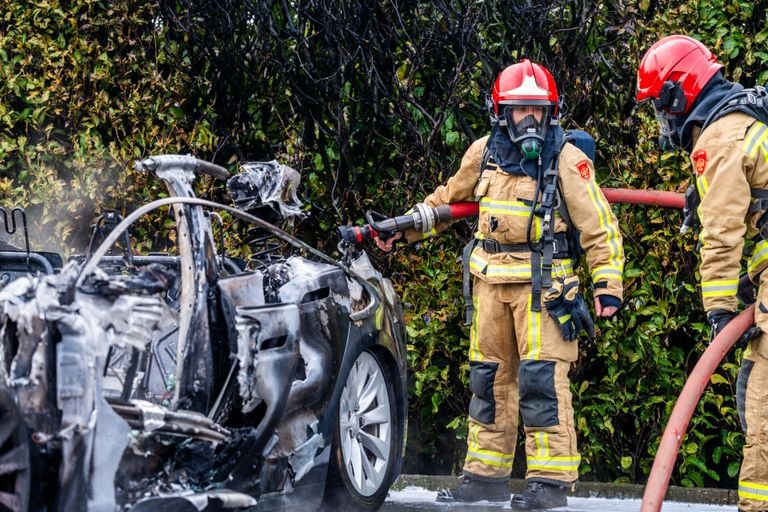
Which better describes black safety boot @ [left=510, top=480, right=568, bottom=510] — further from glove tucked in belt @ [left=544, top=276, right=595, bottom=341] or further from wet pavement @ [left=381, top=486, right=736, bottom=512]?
glove tucked in belt @ [left=544, top=276, right=595, bottom=341]

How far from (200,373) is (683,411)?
6.20ft

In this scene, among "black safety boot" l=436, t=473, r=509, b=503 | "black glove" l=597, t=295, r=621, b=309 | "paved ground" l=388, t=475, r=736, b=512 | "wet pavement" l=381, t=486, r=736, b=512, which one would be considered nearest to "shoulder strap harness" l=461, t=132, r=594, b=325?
"black glove" l=597, t=295, r=621, b=309

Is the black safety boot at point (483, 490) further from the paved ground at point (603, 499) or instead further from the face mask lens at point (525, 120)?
the face mask lens at point (525, 120)

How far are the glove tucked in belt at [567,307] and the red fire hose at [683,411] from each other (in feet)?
3.27

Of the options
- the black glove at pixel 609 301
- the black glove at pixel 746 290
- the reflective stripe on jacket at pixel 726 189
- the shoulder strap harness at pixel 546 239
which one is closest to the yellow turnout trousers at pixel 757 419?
the reflective stripe on jacket at pixel 726 189

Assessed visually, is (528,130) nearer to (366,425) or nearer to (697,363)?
(697,363)

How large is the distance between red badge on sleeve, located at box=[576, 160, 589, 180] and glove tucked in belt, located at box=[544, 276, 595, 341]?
1.68 feet

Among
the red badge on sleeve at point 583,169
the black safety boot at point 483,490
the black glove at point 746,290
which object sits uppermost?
the red badge on sleeve at point 583,169

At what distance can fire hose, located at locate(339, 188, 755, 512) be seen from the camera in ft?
14.8

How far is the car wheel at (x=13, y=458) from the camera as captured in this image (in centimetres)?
369

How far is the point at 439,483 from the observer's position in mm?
6973

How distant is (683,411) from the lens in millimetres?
4691

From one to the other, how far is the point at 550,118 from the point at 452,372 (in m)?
1.95

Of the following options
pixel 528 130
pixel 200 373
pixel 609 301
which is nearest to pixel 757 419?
pixel 609 301
